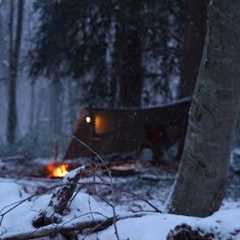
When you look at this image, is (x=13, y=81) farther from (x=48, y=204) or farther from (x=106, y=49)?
(x=48, y=204)

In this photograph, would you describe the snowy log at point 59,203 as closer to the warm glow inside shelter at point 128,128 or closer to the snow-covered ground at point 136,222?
the snow-covered ground at point 136,222

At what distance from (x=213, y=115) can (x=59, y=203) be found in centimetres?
149

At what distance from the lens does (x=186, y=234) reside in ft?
11.9

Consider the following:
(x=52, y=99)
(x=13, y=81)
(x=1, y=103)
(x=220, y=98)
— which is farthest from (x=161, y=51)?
(x=1, y=103)

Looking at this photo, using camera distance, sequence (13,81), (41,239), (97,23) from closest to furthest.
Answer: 1. (41,239)
2. (97,23)
3. (13,81)

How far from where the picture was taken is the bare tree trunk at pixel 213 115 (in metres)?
4.85

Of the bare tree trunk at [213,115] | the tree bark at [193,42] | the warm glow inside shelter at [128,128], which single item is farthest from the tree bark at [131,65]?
the bare tree trunk at [213,115]

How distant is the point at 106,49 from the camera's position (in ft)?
65.0

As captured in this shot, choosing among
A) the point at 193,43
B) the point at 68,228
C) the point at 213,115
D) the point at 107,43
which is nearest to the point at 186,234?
the point at 68,228

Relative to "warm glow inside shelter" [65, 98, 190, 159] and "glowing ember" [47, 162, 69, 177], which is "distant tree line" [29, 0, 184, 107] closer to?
"warm glow inside shelter" [65, 98, 190, 159]

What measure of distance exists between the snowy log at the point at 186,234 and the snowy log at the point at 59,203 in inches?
34.6

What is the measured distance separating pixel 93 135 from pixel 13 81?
11160mm

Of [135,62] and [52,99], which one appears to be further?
[52,99]

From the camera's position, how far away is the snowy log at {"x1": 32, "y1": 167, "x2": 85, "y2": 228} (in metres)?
4.12
